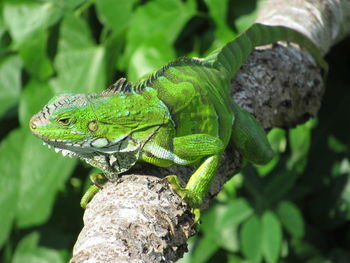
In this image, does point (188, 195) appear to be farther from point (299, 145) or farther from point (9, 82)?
point (9, 82)

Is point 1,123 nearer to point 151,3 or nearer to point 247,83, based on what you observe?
point 151,3

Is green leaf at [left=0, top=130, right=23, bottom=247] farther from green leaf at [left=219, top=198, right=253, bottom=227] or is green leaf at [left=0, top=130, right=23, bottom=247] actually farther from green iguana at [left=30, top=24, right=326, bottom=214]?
green iguana at [left=30, top=24, right=326, bottom=214]

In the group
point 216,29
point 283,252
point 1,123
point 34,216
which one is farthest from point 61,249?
point 216,29

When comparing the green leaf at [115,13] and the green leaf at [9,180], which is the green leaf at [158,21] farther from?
the green leaf at [9,180]

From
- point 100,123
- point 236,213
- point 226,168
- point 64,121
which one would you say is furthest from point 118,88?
point 236,213

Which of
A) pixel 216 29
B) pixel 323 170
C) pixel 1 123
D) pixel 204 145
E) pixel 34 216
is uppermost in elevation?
pixel 204 145

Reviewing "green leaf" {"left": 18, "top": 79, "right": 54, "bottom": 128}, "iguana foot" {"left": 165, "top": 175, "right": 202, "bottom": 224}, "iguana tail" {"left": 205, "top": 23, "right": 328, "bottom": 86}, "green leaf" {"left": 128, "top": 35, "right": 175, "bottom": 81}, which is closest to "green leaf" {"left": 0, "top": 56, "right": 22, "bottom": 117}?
"green leaf" {"left": 18, "top": 79, "right": 54, "bottom": 128}
